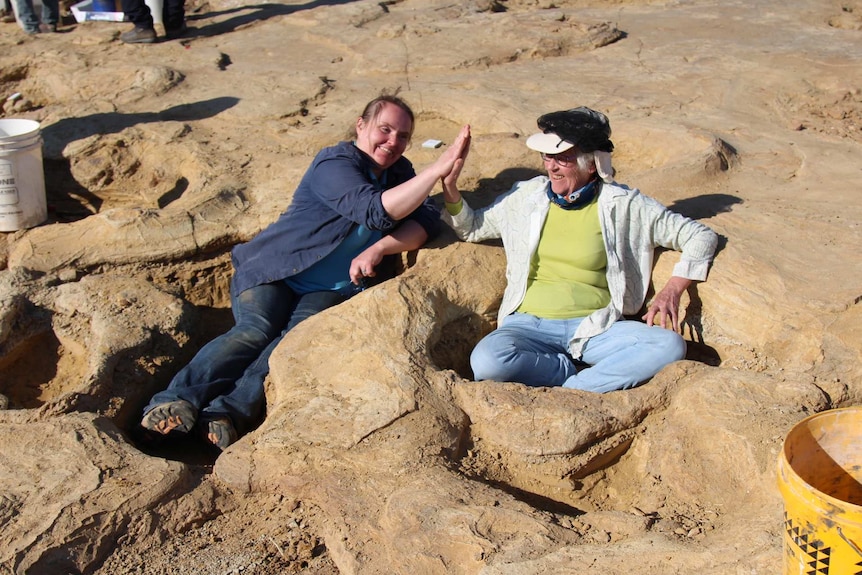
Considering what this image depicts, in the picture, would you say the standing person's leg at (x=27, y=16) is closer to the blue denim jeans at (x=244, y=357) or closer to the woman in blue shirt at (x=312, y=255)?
the woman in blue shirt at (x=312, y=255)

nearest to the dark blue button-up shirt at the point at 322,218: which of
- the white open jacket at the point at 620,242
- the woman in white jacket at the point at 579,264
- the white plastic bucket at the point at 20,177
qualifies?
the woman in white jacket at the point at 579,264

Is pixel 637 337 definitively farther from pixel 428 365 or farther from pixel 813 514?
pixel 813 514

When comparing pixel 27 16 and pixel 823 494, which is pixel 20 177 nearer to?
pixel 27 16

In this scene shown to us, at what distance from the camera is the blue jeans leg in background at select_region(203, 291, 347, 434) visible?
11.7 feet

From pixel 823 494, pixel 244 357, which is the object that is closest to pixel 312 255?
pixel 244 357

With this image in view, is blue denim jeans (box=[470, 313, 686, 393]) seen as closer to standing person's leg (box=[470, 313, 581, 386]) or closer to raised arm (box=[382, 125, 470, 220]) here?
standing person's leg (box=[470, 313, 581, 386])

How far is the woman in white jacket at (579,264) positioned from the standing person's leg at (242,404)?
0.86m

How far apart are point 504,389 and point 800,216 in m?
1.79

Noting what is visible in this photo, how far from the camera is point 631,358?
11.1 feet

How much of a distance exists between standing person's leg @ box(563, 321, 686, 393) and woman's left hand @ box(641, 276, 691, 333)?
0.21ft

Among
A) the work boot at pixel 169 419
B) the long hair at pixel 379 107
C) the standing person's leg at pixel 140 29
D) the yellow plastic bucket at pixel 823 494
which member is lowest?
the work boot at pixel 169 419

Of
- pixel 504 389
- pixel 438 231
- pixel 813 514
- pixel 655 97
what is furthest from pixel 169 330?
pixel 655 97

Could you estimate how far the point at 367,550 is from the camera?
2.76 metres

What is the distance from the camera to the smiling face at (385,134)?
3.82 meters
